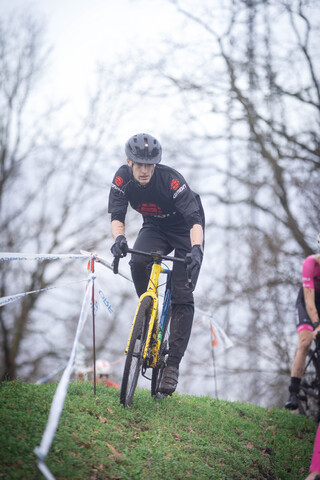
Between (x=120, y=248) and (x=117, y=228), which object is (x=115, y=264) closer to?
(x=120, y=248)

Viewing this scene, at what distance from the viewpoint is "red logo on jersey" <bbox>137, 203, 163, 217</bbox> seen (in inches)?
224

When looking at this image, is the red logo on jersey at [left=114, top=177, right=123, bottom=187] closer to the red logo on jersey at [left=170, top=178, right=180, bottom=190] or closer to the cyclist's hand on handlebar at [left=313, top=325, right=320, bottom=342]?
the red logo on jersey at [left=170, top=178, right=180, bottom=190]

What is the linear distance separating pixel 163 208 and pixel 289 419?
3745 mm

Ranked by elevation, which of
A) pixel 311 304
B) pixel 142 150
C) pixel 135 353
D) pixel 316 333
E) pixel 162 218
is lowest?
pixel 135 353

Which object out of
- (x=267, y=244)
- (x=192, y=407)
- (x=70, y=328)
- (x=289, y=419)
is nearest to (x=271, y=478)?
(x=192, y=407)

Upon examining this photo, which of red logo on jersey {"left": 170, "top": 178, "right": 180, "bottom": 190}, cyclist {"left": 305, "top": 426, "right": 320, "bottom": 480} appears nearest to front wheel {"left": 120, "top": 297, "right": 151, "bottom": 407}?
red logo on jersey {"left": 170, "top": 178, "right": 180, "bottom": 190}

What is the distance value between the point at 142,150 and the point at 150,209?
0.70 metres

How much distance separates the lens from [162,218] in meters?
5.91

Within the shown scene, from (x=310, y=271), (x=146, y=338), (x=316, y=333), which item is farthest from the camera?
(x=310, y=271)

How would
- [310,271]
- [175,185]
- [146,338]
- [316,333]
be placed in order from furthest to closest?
[310,271]
[316,333]
[175,185]
[146,338]

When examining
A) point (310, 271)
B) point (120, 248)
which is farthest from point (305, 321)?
point (120, 248)

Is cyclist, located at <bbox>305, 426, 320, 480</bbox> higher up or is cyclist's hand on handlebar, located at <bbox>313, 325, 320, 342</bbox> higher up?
cyclist's hand on handlebar, located at <bbox>313, 325, 320, 342</bbox>

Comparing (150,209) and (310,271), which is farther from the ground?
(310,271)

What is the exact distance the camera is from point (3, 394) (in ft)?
14.8
